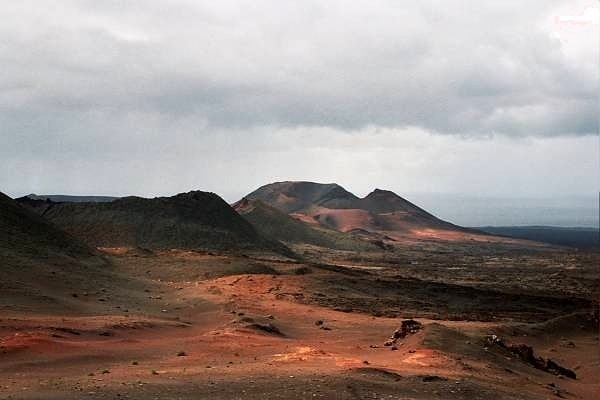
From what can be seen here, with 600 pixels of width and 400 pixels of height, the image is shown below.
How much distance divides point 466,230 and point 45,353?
545ft

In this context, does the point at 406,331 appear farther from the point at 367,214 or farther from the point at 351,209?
the point at 351,209

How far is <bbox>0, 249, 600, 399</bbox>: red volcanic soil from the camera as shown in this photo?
13.3 m

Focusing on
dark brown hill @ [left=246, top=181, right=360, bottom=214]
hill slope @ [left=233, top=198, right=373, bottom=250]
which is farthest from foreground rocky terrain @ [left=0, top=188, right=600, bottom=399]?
dark brown hill @ [left=246, top=181, right=360, bottom=214]

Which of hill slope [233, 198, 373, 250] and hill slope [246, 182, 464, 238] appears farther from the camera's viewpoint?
hill slope [246, 182, 464, 238]

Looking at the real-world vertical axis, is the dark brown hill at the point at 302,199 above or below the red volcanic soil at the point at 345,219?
above

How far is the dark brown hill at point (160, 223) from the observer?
67312mm

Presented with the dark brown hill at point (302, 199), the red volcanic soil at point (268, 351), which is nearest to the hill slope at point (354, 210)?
the dark brown hill at point (302, 199)

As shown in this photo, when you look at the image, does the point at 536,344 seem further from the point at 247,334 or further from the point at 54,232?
the point at 54,232

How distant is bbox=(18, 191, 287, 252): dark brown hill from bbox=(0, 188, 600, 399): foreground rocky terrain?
597 inches

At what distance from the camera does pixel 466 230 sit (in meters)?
172

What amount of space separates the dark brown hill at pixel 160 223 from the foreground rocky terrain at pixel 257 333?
597 inches

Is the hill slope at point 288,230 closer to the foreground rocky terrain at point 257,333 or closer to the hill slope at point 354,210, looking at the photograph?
the hill slope at point 354,210

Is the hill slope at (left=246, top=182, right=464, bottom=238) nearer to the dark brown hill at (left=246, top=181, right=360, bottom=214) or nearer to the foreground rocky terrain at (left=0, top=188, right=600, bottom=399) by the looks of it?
the dark brown hill at (left=246, top=181, right=360, bottom=214)

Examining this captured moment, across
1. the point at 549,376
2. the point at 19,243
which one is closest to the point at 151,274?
the point at 19,243
